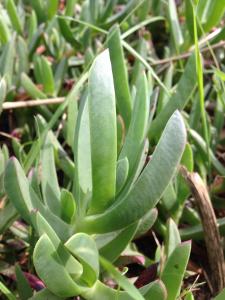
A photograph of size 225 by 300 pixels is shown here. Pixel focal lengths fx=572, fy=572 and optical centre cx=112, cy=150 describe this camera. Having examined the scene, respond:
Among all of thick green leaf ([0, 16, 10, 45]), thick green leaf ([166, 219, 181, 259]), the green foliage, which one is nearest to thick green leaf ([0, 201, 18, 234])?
the green foliage

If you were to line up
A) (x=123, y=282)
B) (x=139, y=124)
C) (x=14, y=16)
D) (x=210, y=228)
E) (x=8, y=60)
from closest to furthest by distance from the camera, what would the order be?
(x=123, y=282) → (x=139, y=124) → (x=210, y=228) → (x=8, y=60) → (x=14, y=16)

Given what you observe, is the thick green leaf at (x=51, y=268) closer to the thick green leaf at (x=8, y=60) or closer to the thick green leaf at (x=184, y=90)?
the thick green leaf at (x=184, y=90)

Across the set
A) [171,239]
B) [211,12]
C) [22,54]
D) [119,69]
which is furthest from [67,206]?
[211,12]

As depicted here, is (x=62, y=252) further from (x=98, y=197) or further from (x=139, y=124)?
(x=139, y=124)

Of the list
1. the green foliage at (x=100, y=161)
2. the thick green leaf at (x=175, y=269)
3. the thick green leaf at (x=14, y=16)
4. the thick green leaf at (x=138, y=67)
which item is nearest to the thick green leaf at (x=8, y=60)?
the green foliage at (x=100, y=161)

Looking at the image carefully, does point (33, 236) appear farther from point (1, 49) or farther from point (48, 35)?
point (48, 35)

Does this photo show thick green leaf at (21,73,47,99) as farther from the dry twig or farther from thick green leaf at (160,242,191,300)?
thick green leaf at (160,242,191,300)
